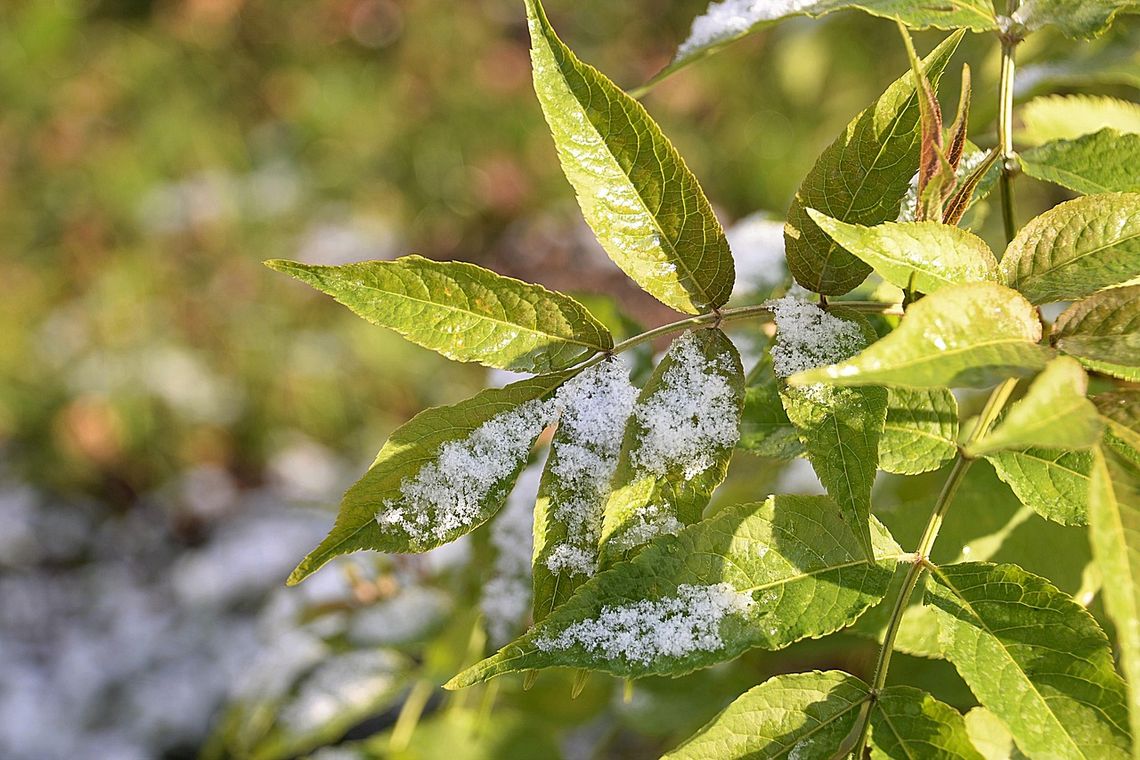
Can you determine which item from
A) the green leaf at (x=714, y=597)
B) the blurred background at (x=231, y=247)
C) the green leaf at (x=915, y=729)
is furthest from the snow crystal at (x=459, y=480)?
the blurred background at (x=231, y=247)

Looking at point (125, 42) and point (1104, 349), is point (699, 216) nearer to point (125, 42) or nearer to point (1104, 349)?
point (1104, 349)

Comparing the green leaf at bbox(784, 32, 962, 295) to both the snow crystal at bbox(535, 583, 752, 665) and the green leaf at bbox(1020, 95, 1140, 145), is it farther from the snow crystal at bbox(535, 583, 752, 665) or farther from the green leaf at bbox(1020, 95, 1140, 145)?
the green leaf at bbox(1020, 95, 1140, 145)

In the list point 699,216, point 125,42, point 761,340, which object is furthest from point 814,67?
point 125,42

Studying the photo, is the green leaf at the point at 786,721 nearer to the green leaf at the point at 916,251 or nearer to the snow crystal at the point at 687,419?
the snow crystal at the point at 687,419

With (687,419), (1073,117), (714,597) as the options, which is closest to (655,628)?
(714,597)

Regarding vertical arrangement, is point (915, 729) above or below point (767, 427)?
below

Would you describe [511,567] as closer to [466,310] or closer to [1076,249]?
[466,310]

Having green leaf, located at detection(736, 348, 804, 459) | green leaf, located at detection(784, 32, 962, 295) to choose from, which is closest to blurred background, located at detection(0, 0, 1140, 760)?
green leaf, located at detection(736, 348, 804, 459)
